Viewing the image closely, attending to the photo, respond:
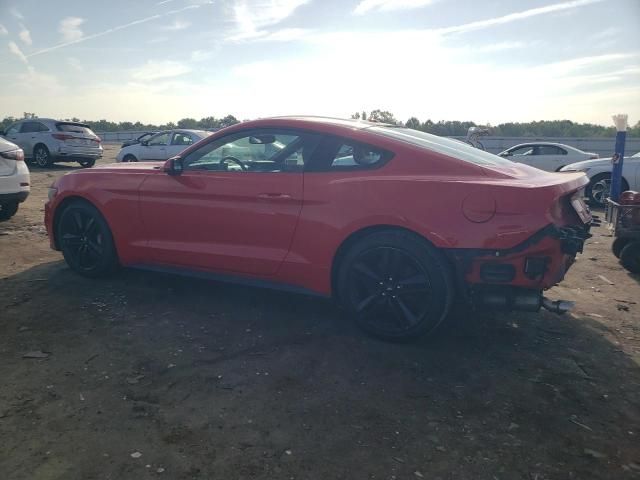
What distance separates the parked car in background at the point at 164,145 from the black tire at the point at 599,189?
9.93 m

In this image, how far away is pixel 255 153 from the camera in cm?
412

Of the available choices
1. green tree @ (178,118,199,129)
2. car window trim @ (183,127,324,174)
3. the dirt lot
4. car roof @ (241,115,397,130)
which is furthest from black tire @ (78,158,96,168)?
green tree @ (178,118,199,129)

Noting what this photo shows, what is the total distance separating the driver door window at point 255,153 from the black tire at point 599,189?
919 centimetres

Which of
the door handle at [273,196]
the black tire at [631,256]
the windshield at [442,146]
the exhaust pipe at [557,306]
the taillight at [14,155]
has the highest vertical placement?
the windshield at [442,146]

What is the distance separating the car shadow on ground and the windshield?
4.35ft

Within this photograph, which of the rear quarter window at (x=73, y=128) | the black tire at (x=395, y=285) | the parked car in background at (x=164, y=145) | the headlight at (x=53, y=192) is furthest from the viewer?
the rear quarter window at (x=73, y=128)

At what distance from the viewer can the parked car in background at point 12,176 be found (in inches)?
279

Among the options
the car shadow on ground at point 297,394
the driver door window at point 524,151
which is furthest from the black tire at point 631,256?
the driver door window at point 524,151

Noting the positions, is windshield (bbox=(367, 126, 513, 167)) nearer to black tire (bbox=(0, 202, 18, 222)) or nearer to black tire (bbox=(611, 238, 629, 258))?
black tire (bbox=(611, 238, 629, 258))

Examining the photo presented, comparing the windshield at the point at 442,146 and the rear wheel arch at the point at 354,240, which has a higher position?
the windshield at the point at 442,146

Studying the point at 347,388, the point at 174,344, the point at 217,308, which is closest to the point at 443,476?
the point at 347,388

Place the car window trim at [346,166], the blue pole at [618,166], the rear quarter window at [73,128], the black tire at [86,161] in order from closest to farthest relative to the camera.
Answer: the car window trim at [346,166] < the blue pole at [618,166] < the rear quarter window at [73,128] < the black tire at [86,161]

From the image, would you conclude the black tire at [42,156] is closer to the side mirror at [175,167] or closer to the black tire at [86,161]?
the black tire at [86,161]

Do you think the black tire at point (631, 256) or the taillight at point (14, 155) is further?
the taillight at point (14, 155)
